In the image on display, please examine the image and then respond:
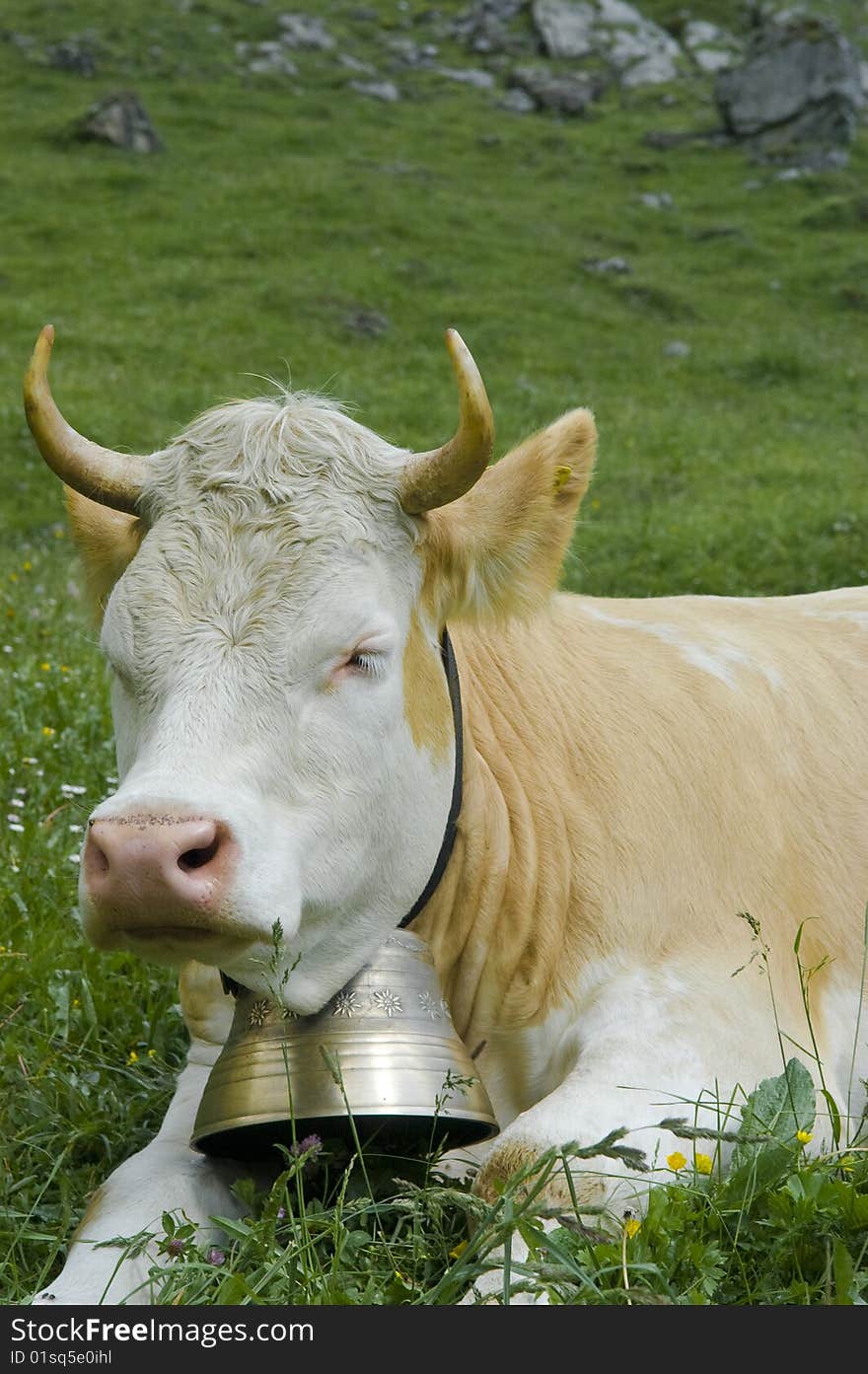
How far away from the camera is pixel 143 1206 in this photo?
12.1ft

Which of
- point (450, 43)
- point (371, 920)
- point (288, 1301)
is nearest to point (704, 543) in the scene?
point (371, 920)

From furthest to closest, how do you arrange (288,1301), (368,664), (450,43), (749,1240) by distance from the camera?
(450,43), (368,664), (749,1240), (288,1301)

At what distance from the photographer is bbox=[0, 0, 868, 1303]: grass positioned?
3375 mm

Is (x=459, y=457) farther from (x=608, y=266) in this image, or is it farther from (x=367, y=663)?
(x=608, y=266)

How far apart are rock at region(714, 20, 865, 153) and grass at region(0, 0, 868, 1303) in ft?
4.35

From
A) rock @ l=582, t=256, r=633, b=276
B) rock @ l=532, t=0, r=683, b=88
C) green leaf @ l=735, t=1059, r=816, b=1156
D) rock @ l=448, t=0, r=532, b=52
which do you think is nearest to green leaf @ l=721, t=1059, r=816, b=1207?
green leaf @ l=735, t=1059, r=816, b=1156

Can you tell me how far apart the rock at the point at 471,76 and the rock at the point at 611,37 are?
4599 mm

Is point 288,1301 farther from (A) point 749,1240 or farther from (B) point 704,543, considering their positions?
(B) point 704,543

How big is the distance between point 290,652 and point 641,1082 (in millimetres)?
1274

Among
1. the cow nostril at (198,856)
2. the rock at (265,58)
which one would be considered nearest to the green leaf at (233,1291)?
the cow nostril at (198,856)

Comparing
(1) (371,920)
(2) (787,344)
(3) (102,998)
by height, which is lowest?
(2) (787,344)

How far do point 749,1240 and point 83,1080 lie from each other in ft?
6.79

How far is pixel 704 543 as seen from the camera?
1290cm

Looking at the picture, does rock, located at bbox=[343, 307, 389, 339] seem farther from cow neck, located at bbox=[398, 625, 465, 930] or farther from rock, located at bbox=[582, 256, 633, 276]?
cow neck, located at bbox=[398, 625, 465, 930]
